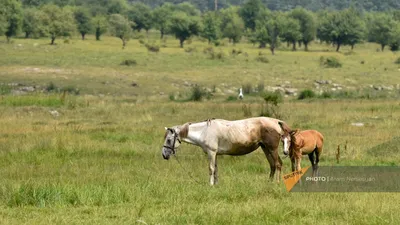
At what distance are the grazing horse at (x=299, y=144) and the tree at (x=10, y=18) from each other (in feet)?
241

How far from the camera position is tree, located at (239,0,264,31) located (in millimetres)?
A: 146000

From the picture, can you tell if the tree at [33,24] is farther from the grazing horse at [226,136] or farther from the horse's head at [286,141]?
the horse's head at [286,141]

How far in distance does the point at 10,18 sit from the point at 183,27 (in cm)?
2573

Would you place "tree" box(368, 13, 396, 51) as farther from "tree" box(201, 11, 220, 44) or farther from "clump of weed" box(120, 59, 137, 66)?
"clump of weed" box(120, 59, 137, 66)

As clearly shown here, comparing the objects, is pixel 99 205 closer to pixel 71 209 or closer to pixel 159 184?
pixel 71 209

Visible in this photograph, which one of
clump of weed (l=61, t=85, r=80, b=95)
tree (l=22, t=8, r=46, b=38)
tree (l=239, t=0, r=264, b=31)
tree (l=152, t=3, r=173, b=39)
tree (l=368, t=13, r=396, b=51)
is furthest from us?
tree (l=239, t=0, r=264, b=31)

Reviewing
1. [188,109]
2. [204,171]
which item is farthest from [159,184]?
[188,109]

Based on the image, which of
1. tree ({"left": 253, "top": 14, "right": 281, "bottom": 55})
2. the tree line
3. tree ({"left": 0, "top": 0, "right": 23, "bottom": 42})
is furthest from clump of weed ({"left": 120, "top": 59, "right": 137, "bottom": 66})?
tree ({"left": 253, "top": 14, "right": 281, "bottom": 55})

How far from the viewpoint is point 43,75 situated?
4909 cm

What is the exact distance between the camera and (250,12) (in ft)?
488

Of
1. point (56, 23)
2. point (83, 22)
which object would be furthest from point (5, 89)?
point (83, 22)

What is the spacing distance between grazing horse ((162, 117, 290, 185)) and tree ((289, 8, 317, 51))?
91284 millimetres

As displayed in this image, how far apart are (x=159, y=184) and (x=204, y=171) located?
279cm

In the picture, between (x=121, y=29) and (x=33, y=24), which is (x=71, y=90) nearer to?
(x=33, y=24)
